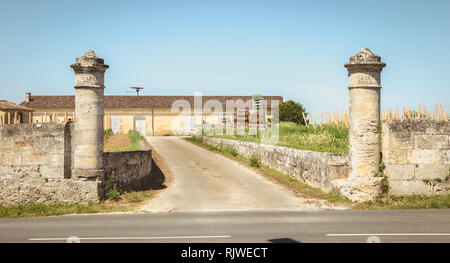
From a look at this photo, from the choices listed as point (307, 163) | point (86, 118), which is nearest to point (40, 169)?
point (86, 118)

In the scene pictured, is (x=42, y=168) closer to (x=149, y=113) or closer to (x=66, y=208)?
(x=66, y=208)

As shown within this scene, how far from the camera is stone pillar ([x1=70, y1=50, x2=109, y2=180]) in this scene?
998 cm

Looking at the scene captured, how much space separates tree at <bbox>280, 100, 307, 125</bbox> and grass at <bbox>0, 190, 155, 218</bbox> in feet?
95.6

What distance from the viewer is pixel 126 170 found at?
11.4 meters

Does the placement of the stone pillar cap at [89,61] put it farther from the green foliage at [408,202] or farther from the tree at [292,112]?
the tree at [292,112]

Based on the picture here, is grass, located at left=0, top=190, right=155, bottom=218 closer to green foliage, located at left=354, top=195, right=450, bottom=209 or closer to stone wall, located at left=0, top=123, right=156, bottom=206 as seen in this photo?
stone wall, located at left=0, top=123, right=156, bottom=206

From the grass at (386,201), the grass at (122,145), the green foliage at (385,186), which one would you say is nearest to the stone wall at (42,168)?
the grass at (122,145)

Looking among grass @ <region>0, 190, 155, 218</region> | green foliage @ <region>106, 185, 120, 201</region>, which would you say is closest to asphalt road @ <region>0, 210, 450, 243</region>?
grass @ <region>0, 190, 155, 218</region>

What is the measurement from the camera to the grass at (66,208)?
9.34m

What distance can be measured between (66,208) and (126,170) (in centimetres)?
216

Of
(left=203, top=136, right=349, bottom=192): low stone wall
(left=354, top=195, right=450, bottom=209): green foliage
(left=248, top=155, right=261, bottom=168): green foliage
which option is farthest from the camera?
(left=248, top=155, right=261, bottom=168): green foliage

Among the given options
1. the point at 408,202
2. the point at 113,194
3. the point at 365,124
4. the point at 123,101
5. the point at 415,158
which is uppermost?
the point at 123,101
